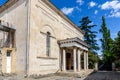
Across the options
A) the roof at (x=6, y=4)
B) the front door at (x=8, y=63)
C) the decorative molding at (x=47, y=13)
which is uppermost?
A: the roof at (x=6, y=4)

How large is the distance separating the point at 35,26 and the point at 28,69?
419cm

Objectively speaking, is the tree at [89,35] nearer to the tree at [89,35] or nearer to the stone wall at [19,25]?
the tree at [89,35]

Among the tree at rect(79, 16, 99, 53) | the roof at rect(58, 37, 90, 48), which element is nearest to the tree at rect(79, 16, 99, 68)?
the tree at rect(79, 16, 99, 53)

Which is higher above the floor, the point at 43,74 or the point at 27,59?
the point at 27,59

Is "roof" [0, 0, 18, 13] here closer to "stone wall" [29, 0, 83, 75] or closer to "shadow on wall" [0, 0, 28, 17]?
"shadow on wall" [0, 0, 28, 17]

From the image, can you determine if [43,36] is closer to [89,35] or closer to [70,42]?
[70,42]

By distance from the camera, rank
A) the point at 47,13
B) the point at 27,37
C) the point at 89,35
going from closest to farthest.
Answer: the point at 27,37 → the point at 47,13 → the point at 89,35

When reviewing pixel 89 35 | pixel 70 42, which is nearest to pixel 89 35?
pixel 89 35

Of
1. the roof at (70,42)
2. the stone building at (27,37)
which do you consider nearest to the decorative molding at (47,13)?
the stone building at (27,37)

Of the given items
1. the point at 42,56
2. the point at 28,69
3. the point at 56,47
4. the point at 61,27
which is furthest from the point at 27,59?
the point at 61,27

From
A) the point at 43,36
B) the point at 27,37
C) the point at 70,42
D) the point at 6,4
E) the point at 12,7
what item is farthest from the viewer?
the point at 70,42

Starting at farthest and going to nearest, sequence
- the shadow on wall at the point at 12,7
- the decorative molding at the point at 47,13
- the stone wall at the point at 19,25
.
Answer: the decorative molding at the point at 47,13 < the shadow on wall at the point at 12,7 < the stone wall at the point at 19,25

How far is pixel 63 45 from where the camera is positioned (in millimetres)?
21188

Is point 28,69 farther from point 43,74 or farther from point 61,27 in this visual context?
point 61,27
